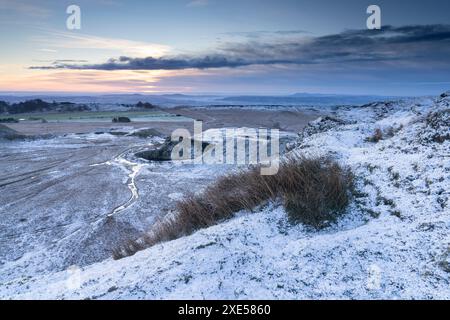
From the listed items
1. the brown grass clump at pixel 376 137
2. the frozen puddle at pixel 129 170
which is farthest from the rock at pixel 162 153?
the brown grass clump at pixel 376 137

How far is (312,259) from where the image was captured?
15.2 feet

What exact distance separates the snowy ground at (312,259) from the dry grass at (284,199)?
0.84 feet

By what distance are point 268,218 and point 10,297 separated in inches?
A: 148

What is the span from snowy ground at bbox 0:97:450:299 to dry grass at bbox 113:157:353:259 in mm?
255

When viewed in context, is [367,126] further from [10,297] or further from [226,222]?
[10,297]

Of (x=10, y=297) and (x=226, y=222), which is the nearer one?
(x=10, y=297)

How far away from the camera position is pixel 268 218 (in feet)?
19.4

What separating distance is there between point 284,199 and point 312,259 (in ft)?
5.65

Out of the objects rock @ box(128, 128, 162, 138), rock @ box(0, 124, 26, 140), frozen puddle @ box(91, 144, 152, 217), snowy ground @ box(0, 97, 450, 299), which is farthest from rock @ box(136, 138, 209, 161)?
snowy ground @ box(0, 97, 450, 299)

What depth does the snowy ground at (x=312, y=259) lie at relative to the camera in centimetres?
408

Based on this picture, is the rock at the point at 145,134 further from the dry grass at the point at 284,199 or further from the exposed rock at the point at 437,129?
the exposed rock at the point at 437,129

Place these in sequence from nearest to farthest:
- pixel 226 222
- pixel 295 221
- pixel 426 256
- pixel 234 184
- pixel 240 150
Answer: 1. pixel 426 256
2. pixel 295 221
3. pixel 226 222
4. pixel 234 184
5. pixel 240 150

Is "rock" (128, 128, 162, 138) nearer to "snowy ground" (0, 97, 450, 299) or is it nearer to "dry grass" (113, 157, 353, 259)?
"dry grass" (113, 157, 353, 259)
